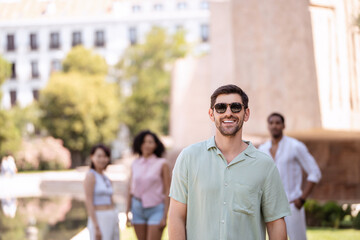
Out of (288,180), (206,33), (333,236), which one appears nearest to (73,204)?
(333,236)

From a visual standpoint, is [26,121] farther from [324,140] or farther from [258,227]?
[258,227]

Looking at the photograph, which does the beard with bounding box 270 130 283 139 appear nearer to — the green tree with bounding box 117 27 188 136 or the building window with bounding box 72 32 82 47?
the green tree with bounding box 117 27 188 136

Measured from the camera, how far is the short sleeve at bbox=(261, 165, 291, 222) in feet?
10.5

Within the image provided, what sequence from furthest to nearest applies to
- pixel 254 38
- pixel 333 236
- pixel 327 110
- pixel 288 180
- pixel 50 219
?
pixel 50 219
pixel 254 38
pixel 327 110
pixel 333 236
pixel 288 180

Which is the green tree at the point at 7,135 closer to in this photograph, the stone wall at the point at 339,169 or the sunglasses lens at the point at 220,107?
the stone wall at the point at 339,169

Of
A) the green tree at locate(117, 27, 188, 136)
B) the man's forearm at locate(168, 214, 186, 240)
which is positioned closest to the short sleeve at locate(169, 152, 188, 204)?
the man's forearm at locate(168, 214, 186, 240)

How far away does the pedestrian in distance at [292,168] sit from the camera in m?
6.00

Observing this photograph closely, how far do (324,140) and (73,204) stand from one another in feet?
31.5

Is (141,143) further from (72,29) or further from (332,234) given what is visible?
(72,29)

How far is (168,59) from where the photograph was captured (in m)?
53.1

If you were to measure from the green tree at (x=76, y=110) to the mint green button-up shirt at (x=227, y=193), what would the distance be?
1862 inches

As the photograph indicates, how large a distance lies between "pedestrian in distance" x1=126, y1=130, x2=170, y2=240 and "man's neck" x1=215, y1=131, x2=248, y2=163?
11.6 feet

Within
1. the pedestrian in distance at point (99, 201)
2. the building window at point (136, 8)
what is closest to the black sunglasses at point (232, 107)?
the pedestrian in distance at point (99, 201)

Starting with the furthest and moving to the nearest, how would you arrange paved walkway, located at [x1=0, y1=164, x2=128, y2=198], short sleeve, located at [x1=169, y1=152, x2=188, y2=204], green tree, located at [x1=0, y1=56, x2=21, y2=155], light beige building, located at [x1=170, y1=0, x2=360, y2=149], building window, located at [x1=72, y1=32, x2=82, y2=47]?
building window, located at [x1=72, y1=32, x2=82, y2=47]
green tree, located at [x1=0, y1=56, x2=21, y2=155]
paved walkway, located at [x1=0, y1=164, x2=128, y2=198]
light beige building, located at [x1=170, y1=0, x2=360, y2=149]
short sleeve, located at [x1=169, y1=152, x2=188, y2=204]
